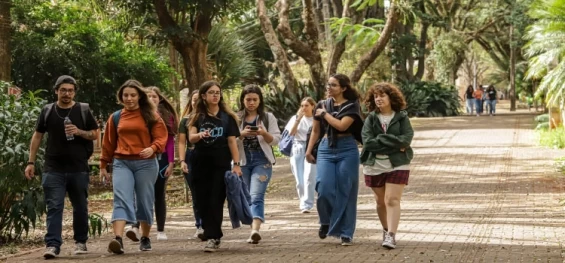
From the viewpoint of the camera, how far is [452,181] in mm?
19703

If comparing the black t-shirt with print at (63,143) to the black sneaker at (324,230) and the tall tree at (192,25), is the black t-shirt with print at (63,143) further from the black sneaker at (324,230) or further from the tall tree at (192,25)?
the tall tree at (192,25)

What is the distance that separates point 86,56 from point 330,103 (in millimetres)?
12370

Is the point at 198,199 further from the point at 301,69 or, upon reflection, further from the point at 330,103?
the point at 301,69

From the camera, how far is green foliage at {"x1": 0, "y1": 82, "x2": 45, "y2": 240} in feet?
35.0

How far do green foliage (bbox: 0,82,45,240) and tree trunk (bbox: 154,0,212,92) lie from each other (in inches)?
453

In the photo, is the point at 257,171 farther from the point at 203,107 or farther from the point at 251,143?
the point at 203,107

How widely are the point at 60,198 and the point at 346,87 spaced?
9.63 feet

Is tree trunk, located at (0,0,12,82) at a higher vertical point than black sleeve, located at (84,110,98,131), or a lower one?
higher

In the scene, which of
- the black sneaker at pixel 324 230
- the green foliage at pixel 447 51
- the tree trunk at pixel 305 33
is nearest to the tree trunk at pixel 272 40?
the tree trunk at pixel 305 33

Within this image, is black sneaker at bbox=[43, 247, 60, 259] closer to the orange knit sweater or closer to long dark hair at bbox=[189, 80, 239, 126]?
the orange knit sweater

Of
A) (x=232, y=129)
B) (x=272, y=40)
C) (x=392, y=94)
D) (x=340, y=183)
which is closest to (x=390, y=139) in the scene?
(x=392, y=94)

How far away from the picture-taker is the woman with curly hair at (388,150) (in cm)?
967

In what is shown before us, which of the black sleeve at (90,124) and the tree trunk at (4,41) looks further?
the tree trunk at (4,41)

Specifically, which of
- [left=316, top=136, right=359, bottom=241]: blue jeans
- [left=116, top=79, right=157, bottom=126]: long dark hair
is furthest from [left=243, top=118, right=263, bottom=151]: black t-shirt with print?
[left=116, top=79, right=157, bottom=126]: long dark hair
